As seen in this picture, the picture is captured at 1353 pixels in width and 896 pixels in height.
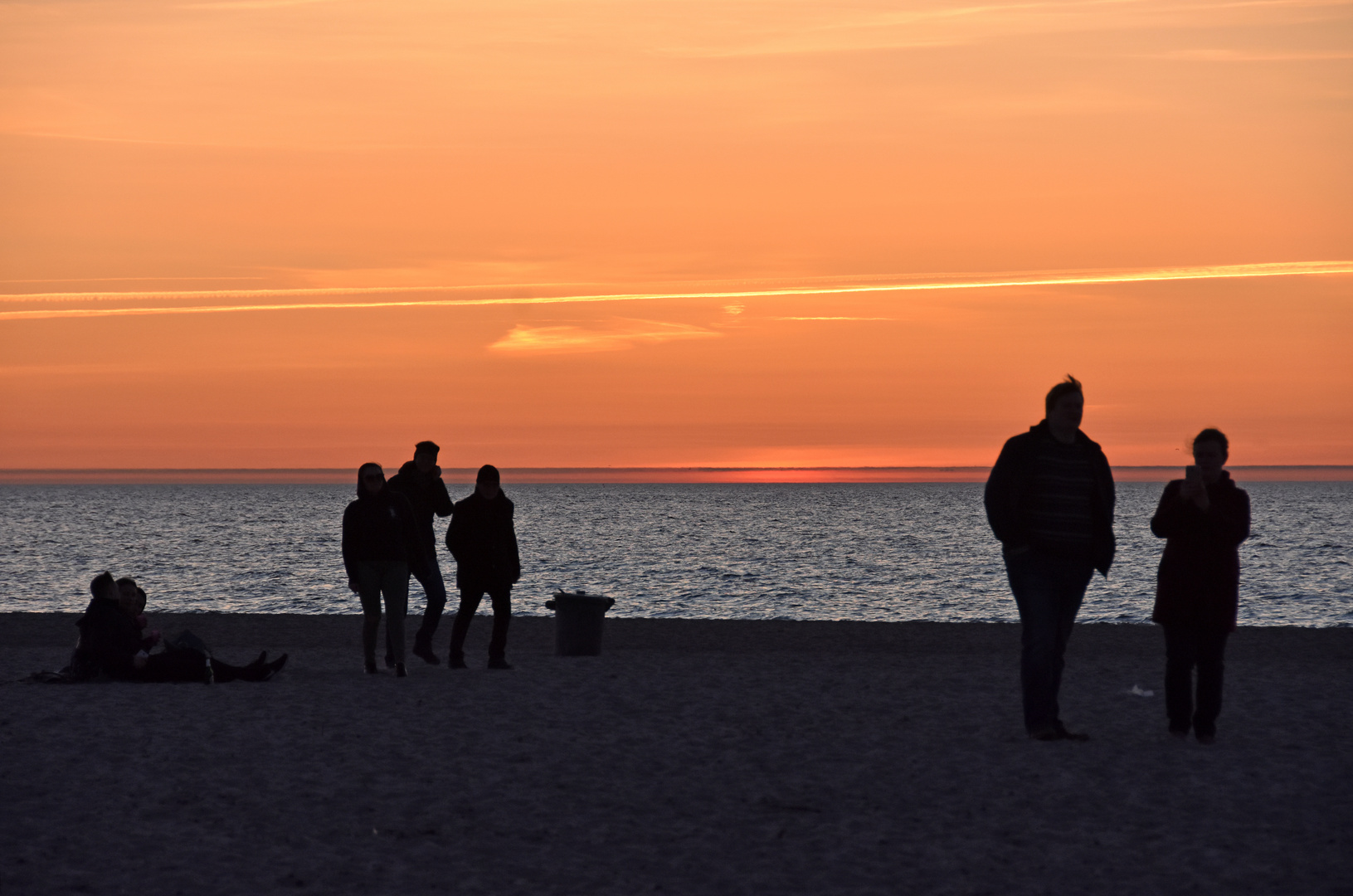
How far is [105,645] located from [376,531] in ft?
7.66

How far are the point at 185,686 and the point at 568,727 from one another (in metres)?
3.95

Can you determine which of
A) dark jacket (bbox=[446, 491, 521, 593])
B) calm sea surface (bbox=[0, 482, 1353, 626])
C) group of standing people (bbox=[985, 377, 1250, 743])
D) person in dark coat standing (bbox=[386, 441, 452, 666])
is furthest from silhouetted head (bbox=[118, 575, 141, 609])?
calm sea surface (bbox=[0, 482, 1353, 626])

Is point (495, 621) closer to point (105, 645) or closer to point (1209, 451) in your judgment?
point (105, 645)

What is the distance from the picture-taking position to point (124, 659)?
11648 mm

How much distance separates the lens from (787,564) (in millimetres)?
48531

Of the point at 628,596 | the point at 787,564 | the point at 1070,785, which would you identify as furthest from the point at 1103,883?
the point at 787,564

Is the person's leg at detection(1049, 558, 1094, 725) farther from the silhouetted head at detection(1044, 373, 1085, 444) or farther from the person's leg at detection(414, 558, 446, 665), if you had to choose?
the person's leg at detection(414, 558, 446, 665)

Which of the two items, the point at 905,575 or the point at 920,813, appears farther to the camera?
the point at 905,575

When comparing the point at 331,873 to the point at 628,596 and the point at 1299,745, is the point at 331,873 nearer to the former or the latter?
the point at 1299,745

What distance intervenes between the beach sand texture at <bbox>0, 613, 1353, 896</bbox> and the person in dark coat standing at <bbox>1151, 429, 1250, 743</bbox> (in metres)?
0.48

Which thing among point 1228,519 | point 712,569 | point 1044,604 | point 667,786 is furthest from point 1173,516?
point 712,569

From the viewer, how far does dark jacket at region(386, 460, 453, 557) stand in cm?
1276

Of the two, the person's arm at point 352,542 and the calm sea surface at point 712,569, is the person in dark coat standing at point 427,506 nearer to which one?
the person's arm at point 352,542

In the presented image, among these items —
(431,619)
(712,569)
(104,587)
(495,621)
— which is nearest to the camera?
(104,587)
